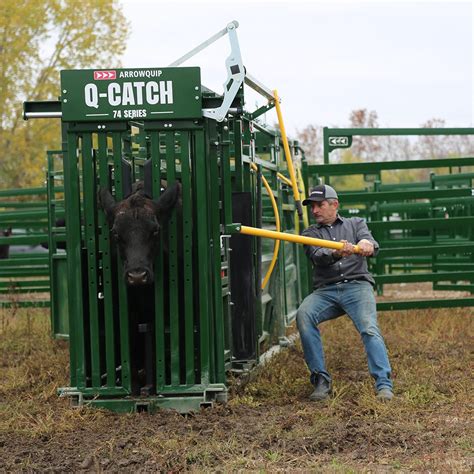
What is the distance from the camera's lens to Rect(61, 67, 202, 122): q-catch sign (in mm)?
7191

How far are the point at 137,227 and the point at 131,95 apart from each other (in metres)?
1.01

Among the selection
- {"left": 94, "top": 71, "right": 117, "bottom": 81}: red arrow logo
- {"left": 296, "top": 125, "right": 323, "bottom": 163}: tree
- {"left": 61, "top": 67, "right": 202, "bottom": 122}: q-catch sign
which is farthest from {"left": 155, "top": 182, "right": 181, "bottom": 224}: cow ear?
{"left": 296, "top": 125, "right": 323, "bottom": 163}: tree

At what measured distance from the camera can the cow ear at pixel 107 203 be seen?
709cm

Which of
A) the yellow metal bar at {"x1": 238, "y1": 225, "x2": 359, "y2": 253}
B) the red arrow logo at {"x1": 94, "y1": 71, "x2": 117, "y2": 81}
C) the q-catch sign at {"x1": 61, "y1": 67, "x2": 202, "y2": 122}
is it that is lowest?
the yellow metal bar at {"x1": 238, "y1": 225, "x2": 359, "y2": 253}

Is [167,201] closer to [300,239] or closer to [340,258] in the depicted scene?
[300,239]

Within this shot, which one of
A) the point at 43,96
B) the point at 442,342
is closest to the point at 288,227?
the point at 442,342

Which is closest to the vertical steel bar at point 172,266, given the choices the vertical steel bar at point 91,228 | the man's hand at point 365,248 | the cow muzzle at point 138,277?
the cow muzzle at point 138,277

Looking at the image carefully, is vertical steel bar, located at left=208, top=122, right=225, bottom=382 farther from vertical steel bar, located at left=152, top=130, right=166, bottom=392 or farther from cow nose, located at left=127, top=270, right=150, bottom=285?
cow nose, located at left=127, top=270, right=150, bottom=285

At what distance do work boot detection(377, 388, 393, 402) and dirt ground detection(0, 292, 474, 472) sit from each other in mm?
87

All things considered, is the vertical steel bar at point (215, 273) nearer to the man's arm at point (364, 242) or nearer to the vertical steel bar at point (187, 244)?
the vertical steel bar at point (187, 244)

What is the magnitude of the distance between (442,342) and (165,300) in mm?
4015

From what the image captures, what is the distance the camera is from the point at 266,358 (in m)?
9.17

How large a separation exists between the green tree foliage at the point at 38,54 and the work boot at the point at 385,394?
19169 mm

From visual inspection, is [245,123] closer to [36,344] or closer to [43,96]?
[36,344]
